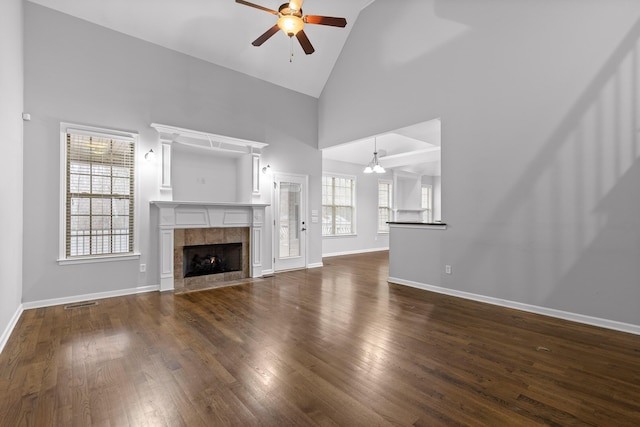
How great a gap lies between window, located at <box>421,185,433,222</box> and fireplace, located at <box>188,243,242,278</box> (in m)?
8.35

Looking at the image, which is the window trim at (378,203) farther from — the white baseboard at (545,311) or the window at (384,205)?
the white baseboard at (545,311)

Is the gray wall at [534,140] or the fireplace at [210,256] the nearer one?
the gray wall at [534,140]

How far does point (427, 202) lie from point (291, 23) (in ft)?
32.6

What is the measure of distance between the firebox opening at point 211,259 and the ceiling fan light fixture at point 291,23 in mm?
3823

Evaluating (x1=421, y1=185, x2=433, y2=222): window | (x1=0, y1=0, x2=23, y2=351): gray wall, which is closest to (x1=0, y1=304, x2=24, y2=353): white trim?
(x1=0, y1=0, x2=23, y2=351): gray wall

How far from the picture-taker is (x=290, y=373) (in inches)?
90.4

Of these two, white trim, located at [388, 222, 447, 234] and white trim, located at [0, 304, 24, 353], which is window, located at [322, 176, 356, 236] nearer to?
white trim, located at [388, 222, 447, 234]

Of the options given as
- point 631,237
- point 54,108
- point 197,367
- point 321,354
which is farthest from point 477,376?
point 54,108

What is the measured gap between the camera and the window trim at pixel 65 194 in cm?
413

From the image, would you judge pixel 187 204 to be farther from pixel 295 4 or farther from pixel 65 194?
pixel 295 4

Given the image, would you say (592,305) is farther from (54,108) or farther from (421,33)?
(54,108)

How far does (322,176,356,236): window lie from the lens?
9008 millimetres

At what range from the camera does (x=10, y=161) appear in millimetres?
3197

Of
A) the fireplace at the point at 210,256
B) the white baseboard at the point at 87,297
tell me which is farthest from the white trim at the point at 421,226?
the white baseboard at the point at 87,297
